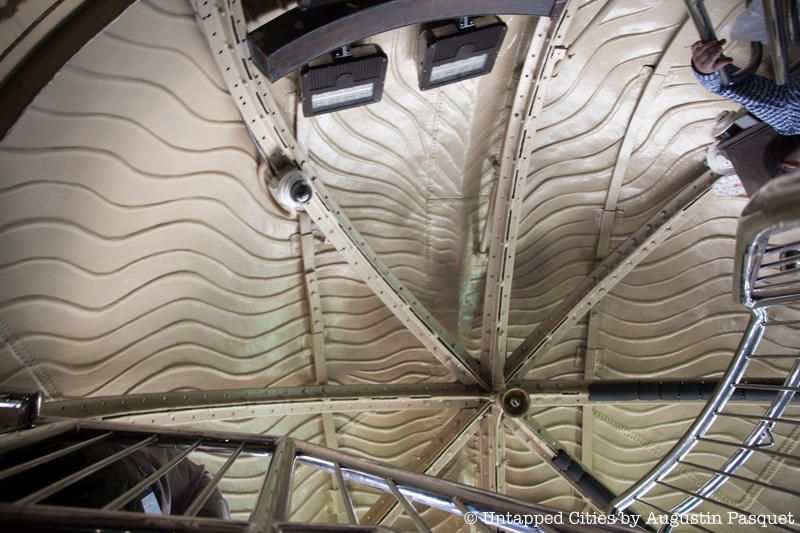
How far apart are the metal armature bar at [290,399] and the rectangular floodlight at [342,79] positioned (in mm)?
2625

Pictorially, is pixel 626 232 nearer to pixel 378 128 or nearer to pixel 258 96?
pixel 378 128

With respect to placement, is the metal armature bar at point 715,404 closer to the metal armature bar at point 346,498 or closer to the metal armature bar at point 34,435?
the metal armature bar at point 346,498

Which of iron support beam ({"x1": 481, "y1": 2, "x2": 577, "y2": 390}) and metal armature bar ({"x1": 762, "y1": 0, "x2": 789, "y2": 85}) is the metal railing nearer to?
metal armature bar ({"x1": 762, "y1": 0, "x2": 789, "y2": 85})

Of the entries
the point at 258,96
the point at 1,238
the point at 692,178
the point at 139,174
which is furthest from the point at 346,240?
the point at 692,178

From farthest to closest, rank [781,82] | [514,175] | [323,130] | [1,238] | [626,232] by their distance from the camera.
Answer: [626,232] → [514,175] → [323,130] → [1,238] → [781,82]

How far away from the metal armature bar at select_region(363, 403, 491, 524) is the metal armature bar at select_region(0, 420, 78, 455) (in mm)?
3437

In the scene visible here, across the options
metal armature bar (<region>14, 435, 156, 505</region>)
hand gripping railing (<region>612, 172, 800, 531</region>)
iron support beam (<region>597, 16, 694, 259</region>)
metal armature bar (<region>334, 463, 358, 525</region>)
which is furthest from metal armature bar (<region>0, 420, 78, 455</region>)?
iron support beam (<region>597, 16, 694, 259</region>)

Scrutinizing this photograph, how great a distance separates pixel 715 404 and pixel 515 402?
228 centimetres

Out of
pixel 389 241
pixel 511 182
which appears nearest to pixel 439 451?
pixel 389 241

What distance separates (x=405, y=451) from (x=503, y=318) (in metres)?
2.17

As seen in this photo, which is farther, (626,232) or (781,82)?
(626,232)

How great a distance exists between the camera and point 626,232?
6.17 meters

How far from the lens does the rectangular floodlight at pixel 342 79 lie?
3.94 metres

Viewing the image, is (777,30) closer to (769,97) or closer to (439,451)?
(769,97)
